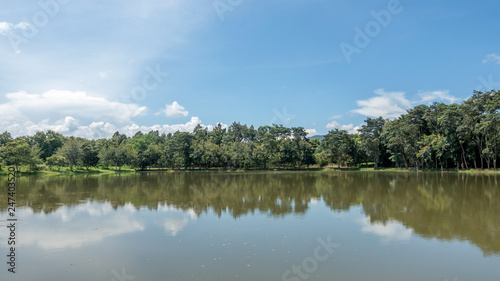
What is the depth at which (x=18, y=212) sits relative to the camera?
14.0m

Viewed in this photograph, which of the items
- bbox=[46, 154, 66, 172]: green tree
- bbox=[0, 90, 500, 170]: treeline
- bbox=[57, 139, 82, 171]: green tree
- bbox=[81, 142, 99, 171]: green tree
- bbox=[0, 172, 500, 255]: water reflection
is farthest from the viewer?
bbox=[81, 142, 99, 171]: green tree

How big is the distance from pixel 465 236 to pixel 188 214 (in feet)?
33.7

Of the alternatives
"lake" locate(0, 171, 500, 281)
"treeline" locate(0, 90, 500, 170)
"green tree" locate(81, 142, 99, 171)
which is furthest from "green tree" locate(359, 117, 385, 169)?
"green tree" locate(81, 142, 99, 171)

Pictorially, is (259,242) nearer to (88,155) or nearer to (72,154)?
(72,154)

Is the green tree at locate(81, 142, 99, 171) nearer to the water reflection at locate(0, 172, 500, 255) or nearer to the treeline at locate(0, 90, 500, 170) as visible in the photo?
the treeline at locate(0, 90, 500, 170)

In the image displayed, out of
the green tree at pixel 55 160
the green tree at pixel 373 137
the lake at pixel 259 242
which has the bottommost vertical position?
the lake at pixel 259 242

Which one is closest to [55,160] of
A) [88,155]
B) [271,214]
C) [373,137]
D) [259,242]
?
[88,155]

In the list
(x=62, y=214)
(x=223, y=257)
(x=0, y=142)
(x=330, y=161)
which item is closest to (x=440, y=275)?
(x=223, y=257)

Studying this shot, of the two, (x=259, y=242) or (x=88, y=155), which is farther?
(x=88, y=155)

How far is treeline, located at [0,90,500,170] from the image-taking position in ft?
135

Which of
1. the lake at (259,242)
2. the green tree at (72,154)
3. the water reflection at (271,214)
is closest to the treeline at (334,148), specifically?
the green tree at (72,154)

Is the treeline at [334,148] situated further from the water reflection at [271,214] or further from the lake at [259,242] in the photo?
the lake at [259,242]

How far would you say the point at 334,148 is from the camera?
2298 inches

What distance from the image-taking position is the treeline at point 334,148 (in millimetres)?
41031
